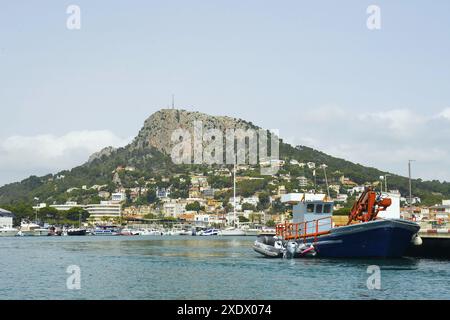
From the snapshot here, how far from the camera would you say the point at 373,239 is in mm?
53938

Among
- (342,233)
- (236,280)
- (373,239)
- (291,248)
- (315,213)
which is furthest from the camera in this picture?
(315,213)

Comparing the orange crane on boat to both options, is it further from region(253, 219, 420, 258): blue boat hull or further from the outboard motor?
the outboard motor

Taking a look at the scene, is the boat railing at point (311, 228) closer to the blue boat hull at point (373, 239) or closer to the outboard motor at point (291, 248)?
the outboard motor at point (291, 248)

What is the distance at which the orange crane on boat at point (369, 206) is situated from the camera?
194 feet

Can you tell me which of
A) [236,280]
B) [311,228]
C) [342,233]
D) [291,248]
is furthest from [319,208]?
[236,280]

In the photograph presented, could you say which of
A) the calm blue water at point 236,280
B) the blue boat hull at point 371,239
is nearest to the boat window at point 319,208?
the blue boat hull at point 371,239

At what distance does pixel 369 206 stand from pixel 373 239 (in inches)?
231

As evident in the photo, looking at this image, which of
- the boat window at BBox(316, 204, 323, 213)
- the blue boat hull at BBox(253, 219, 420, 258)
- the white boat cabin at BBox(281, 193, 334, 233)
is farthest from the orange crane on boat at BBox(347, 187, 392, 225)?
the blue boat hull at BBox(253, 219, 420, 258)

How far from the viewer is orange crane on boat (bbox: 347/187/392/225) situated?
2322 inches

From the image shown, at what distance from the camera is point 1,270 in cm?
5294

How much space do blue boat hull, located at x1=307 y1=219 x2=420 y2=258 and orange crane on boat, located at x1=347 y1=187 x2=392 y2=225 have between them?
4.69 m

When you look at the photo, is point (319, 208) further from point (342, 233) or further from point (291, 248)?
point (342, 233)
